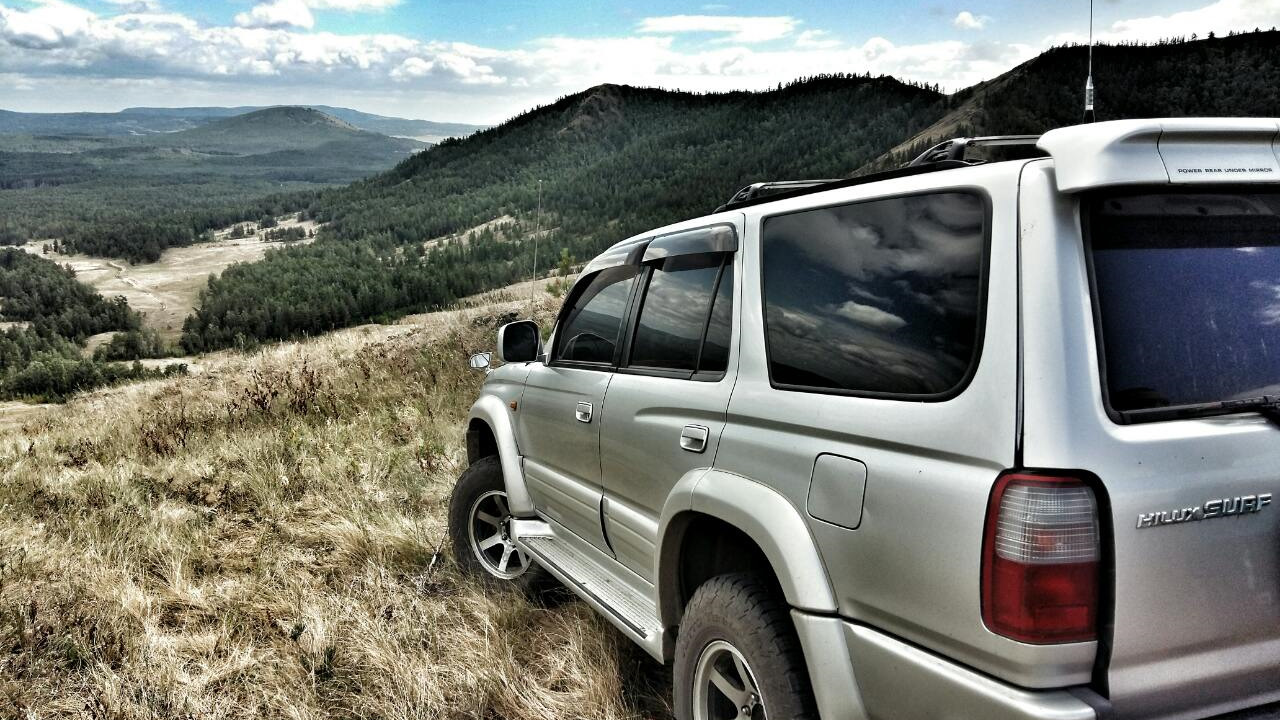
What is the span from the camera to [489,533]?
4473 mm

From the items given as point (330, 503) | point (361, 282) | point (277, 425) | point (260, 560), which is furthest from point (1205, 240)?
point (361, 282)

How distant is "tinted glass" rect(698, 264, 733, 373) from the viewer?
8.24ft

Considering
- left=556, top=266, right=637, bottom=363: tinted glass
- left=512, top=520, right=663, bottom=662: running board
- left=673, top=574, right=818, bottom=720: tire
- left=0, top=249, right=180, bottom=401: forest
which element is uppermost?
left=556, top=266, right=637, bottom=363: tinted glass

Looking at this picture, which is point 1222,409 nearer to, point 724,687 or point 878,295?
point 878,295

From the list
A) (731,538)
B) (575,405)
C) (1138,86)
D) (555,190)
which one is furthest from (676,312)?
(555,190)

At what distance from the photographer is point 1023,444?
1.55 metres

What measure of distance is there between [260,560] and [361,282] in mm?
85067

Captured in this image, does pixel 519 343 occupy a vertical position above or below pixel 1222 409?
below

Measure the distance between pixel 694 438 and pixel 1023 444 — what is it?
1.07 metres

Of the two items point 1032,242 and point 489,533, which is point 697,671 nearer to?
point 1032,242

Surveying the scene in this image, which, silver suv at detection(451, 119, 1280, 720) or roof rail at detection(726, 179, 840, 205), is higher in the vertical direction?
roof rail at detection(726, 179, 840, 205)

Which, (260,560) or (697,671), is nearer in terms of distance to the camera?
(697,671)

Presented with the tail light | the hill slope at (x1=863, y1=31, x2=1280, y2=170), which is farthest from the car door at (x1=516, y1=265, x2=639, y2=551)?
the hill slope at (x1=863, y1=31, x2=1280, y2=170)

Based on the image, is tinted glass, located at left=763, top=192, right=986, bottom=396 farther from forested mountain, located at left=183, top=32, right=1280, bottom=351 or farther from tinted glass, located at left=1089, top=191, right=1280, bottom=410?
forested mountain, located at left=183, top=32, right=1280, bottom=351
